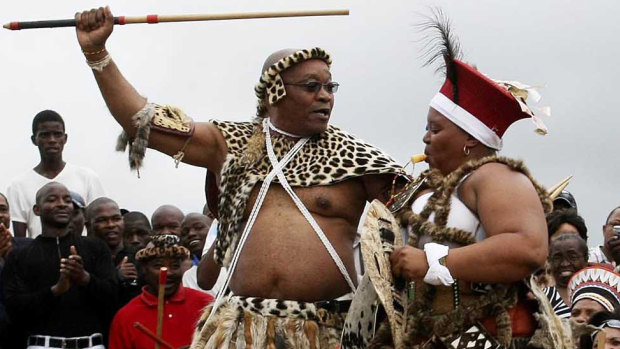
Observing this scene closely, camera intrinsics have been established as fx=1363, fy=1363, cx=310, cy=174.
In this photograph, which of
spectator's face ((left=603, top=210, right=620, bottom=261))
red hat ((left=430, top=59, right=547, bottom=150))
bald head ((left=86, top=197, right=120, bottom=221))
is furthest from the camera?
bald head ((left=86, top=197, right=120, bottom=221))

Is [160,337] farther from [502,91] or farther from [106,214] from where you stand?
[502,91]

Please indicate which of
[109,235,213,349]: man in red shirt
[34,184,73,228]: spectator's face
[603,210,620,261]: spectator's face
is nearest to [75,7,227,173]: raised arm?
[109,235,213,349]: man in red shirt

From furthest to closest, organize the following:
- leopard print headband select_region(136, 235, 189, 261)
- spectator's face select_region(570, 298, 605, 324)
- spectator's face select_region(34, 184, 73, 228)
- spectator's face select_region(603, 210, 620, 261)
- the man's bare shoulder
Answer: spectator's face select_region(603, 210, 620, 261), spectator's face select_region(34, 184, 73, 228), leopard print headband select_region(136, 235, 189, 261), spectator's face select_region(570, 298, 605, 324), the man's bare shoulder

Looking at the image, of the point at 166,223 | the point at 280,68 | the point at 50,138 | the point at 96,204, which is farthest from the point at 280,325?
the point at 50,138

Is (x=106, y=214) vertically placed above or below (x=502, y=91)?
below

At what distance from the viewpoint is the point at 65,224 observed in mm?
10539

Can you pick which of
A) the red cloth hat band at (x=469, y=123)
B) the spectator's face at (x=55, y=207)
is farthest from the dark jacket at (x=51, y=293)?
the red cloth hat band at (x=469, y=123)

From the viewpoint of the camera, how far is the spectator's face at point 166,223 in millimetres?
12109

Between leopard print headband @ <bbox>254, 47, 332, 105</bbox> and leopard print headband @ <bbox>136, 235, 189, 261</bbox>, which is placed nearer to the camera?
leopard print headband @ <bbox>254, 47, 332, 105</bbox>

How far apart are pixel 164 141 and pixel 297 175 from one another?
809mm

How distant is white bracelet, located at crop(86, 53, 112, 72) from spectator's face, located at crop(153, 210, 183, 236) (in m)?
4.36

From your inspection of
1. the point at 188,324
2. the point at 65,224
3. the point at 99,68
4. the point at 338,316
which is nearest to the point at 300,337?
the point at 338,316

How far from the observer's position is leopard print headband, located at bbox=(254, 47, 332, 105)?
8.11 meters

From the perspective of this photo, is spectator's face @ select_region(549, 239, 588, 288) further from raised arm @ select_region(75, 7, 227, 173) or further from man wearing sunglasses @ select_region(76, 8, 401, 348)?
raised arm @ select_region(75, 7, 227, 173)
